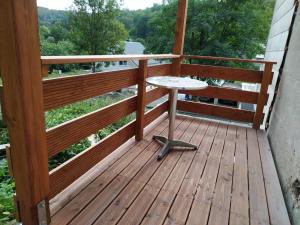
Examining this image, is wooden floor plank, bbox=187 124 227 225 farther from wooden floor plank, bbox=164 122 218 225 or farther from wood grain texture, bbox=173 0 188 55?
wood grain texture, bbox=173 0 188 55

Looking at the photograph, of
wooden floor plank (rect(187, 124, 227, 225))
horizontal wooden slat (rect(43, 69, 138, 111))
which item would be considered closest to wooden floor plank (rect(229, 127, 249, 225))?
wooden floor plank (rect(187, 124, 227, 225))

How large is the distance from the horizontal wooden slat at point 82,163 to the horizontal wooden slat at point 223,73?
1.73 m

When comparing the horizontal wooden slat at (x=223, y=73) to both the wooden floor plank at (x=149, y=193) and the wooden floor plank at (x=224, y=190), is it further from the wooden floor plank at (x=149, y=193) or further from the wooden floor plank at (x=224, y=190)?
the wooden floor plank at (x=149, y=193)

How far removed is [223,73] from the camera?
344cm

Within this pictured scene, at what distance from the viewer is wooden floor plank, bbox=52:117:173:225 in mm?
1442

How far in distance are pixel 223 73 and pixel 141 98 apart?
1.56 metres

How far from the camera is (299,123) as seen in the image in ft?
6.05

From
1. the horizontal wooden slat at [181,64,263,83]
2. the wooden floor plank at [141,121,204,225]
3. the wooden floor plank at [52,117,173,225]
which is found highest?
the horizontal wooden slat at [181,64,263,83]

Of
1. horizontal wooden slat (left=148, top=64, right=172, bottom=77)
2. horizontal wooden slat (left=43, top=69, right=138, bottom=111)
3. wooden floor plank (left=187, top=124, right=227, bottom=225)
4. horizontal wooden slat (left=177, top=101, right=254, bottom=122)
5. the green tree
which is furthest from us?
the green tree

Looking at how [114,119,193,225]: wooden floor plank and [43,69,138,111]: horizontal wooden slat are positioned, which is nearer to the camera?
[43,69,138,111]: horizontal wooden slat

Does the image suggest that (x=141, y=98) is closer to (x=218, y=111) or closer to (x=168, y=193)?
(x=168, y=193)

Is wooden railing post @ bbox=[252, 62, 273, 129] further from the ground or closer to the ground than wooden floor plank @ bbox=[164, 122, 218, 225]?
further from the ground

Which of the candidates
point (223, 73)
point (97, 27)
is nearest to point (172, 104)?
point (223, 73)

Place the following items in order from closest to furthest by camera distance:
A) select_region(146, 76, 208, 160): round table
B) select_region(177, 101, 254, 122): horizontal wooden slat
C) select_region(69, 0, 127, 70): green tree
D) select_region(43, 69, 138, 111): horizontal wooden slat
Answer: select_region(43, 69, 138, 111): horizontal wooden slat < select_region(146, 76, 208, 160): round table < select_region(177, 101, 254, 122): horizontal wooden slat < select_region(69, 0, 127, 70): green tree
